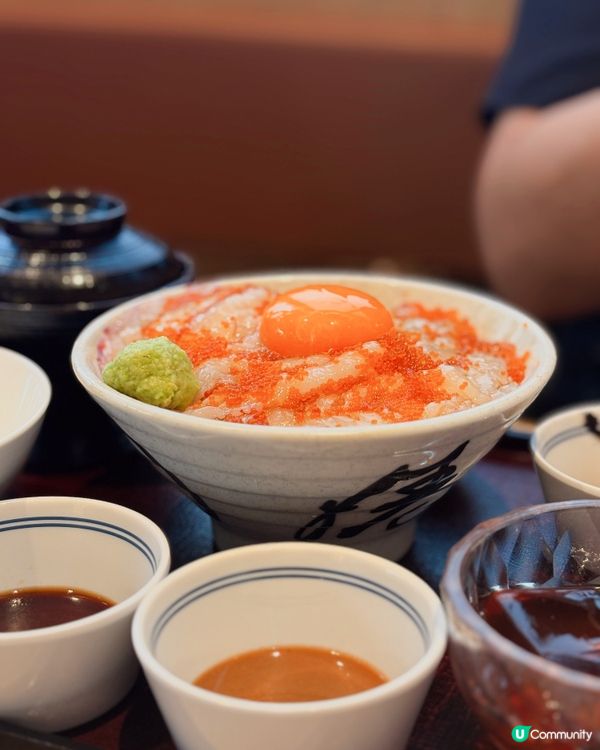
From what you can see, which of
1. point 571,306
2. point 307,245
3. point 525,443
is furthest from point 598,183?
point 307,245

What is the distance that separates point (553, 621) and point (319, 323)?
21.7 inches

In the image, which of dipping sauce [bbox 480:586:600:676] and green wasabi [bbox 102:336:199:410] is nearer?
dipping sauce [bbox 480:586:600:676]

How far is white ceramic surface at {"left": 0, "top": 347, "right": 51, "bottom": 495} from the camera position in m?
1.31

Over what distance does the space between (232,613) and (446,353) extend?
56cm

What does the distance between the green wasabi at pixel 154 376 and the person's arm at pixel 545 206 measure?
165 cm

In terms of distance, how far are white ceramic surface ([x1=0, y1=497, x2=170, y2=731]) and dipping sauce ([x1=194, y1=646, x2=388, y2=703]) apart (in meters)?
0.12

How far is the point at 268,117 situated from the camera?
3.72 meters

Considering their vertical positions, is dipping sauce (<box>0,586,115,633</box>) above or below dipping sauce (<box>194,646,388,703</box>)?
below

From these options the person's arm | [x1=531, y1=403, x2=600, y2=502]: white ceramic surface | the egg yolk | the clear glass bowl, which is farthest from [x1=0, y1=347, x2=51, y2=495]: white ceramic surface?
the person's arm

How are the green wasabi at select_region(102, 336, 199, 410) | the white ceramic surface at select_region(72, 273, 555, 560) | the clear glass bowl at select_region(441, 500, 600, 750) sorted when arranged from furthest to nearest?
the green wasabi at select_region(102, 336, 199, 410) < the white ceramic surface at select_region(72, 273, 555, 560) < the clear glass bowl at select_region(441, 500, 600, 750)

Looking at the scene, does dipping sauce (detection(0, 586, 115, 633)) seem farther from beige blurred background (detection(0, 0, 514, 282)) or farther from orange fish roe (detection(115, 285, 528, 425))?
beige blurred background (detection(0, 0, 514, 282))

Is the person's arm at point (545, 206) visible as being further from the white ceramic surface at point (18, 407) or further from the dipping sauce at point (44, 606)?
the dipping sauce at point (44, 606)

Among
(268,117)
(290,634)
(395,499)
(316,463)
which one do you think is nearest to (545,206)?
(268,117)

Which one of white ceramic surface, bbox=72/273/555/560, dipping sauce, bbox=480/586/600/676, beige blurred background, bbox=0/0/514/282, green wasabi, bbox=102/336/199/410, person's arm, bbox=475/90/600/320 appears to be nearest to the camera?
dipping sauce, bbox=480/586/600/676
